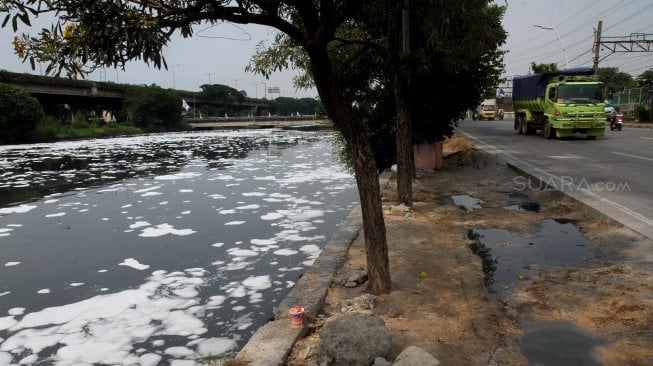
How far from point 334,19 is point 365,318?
2584 millimetres

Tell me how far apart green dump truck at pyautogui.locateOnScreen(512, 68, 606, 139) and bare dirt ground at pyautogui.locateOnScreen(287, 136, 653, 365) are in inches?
600

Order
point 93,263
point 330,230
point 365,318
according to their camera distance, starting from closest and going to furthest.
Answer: point 365,318 → point 93,263 → point 330,230

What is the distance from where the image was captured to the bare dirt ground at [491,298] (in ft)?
12.0

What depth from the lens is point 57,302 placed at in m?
5.45

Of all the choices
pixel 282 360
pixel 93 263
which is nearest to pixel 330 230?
pixel 93 263

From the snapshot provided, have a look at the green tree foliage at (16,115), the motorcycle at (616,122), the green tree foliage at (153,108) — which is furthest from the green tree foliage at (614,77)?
the green tree foliage at (16,115)

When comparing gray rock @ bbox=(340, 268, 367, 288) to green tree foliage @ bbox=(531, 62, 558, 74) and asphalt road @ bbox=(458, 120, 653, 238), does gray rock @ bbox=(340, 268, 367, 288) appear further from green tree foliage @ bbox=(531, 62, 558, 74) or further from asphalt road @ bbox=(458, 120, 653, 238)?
green tree foliage @ bbox=(531, 62, 558, 74)

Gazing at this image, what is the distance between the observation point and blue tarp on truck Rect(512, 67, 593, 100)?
23.5 m

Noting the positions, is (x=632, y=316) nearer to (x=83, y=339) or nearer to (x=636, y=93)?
(x=83, y=339)

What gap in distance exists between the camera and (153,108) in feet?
215

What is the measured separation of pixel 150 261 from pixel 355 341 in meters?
4.38

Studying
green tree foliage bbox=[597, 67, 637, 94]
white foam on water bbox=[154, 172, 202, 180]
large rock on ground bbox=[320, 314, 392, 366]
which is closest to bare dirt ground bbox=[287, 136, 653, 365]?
→ large rock on ground bbox=[320, 314, 392, 366]

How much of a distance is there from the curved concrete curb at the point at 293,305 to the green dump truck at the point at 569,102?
1827cm

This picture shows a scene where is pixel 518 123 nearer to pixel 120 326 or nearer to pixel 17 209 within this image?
pixel 17 209
